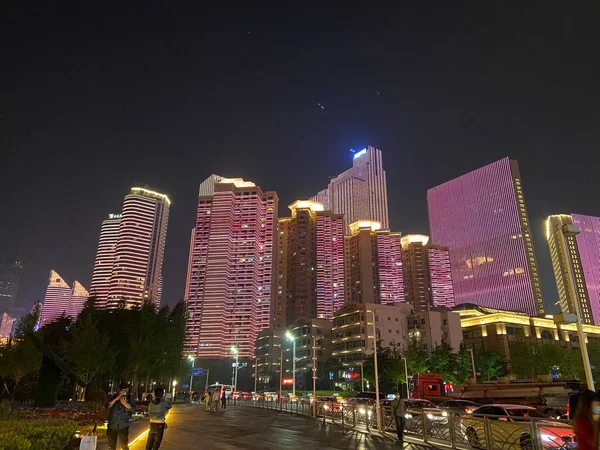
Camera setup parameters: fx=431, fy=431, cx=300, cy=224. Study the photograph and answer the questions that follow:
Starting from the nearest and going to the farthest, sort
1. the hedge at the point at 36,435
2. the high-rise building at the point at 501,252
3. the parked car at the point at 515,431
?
the hedge at the point at 36,435
the parked car at the point at 515,431
the high-rise building at the point at 501,252

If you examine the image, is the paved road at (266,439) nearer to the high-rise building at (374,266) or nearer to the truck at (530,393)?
the truck at (530,393)

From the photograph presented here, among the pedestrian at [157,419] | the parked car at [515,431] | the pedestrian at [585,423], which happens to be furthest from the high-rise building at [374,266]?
the pedestrian at [585,423]

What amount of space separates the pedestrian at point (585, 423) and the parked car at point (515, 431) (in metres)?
3.29

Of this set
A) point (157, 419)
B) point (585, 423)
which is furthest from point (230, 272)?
point (585, 423)

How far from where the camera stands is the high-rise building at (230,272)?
16825 cm

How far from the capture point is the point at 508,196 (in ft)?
608

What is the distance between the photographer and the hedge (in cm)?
820

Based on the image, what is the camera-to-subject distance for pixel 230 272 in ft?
575

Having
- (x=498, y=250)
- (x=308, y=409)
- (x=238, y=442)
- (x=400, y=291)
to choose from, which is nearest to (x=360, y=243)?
(x=400, y=291)

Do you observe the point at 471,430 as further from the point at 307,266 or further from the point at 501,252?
the point at 501,252

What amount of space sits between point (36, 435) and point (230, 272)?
16847 cm

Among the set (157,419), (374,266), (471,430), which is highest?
(374,266)

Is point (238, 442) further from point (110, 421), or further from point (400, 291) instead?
point (400, 291)

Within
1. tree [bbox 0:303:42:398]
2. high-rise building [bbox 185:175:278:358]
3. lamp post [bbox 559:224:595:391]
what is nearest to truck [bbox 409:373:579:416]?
lamp post [bbox 559:224:595:391]
